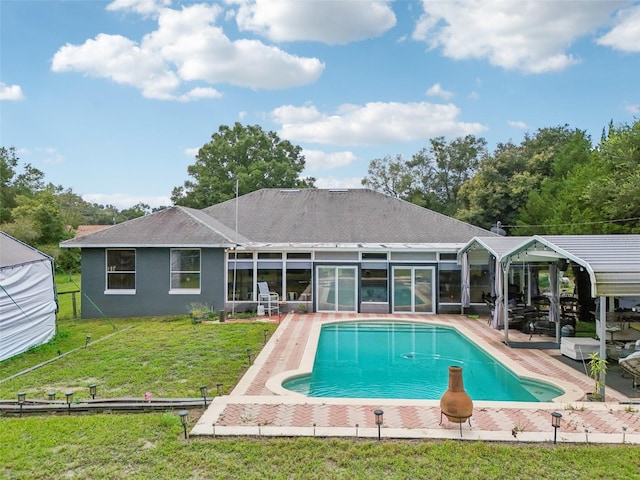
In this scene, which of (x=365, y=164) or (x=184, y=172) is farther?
(x=365, y=164)

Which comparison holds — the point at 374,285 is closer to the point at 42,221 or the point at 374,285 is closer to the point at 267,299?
the point at 267,299

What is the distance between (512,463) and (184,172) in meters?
41.0

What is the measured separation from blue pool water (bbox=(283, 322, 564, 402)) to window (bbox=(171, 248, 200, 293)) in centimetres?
556

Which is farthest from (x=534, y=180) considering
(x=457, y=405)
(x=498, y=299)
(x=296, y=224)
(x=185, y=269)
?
(x=457, y=405)

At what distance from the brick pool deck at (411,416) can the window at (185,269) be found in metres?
8.50

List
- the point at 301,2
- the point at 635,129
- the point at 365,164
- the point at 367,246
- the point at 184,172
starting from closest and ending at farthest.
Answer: the point at 301,2
the point at 635,129
the point at 367,246
the point at 184,172
the point at 365,164

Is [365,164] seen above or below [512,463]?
above

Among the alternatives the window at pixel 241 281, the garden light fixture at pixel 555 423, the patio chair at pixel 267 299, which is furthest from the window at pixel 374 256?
the garden light fixture at pixel 555 423

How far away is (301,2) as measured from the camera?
13180 mm

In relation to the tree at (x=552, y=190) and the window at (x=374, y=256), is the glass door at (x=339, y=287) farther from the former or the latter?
the tree at (x=552, y=190)

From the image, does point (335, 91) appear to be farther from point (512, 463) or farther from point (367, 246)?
point (512, 463)

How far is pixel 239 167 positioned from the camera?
128ft

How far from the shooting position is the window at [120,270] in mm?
17109

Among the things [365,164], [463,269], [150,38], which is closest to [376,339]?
[463,269]
